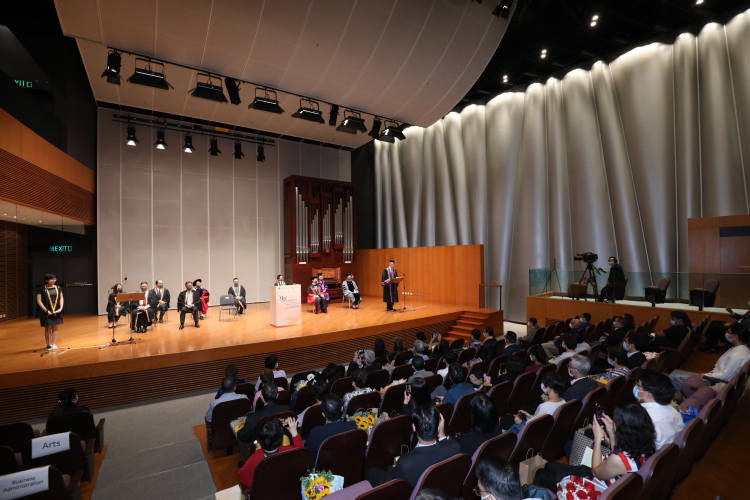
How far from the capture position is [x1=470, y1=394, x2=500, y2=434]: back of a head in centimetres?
211

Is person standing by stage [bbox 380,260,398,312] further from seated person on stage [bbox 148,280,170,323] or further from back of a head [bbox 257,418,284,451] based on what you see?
back of a head [bbox 257,418,284,451]

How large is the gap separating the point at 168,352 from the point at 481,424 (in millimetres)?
4894

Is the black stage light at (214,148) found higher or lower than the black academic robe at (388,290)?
higher

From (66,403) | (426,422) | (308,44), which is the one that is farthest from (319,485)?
(308,44)

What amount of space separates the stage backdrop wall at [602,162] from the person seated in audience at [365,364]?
6665mm

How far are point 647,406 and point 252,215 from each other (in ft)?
37.0

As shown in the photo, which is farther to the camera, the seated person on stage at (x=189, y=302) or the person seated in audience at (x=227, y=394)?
the seated person on stage at (x=189, y=302)

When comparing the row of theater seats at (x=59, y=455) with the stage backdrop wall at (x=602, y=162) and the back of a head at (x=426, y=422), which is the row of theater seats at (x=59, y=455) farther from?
the stage backdrop wall at (x=602, y=162)

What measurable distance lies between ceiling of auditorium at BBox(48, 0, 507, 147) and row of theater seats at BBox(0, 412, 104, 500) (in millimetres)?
5572

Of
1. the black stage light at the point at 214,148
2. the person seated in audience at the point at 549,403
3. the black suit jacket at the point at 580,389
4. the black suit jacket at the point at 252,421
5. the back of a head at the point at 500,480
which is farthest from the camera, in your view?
the black stage light at the point at 214,148

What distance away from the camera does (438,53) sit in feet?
23.5

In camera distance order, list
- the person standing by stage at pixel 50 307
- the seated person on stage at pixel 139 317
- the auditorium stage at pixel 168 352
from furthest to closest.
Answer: the seated person on stage at pixel 139 317 < the person standing by stage at pixel 50 307 < the auditorium stage at pixel 168 352

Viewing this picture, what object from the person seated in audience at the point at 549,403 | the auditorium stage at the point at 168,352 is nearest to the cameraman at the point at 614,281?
the auditorium stage at the point at 168,352

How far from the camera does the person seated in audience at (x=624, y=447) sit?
1.74 meters
